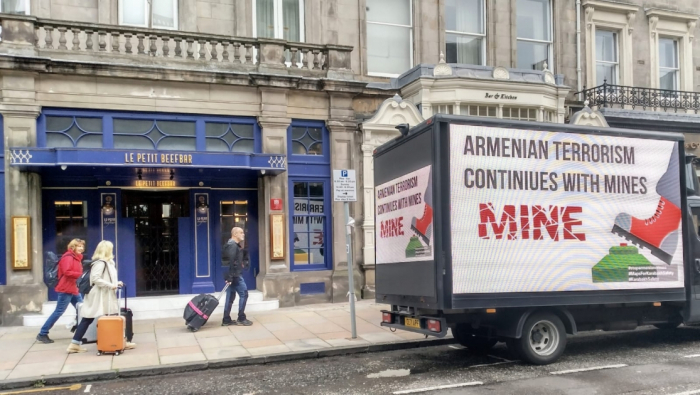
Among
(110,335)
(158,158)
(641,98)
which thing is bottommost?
(110,335)

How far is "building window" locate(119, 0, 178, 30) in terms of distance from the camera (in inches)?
586

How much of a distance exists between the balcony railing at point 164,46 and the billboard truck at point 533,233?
619 centimetres

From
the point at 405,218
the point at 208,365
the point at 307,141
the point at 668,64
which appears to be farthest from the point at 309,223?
the point at 668,64

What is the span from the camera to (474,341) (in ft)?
32.3

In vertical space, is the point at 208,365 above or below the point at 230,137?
below

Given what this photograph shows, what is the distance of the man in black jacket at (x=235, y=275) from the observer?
12084 mm

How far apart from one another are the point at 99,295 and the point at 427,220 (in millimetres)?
5302

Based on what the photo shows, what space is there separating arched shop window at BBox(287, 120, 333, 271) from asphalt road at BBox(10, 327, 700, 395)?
18.5 ft

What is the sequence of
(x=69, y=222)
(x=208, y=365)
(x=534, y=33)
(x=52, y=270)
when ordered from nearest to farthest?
(x=208, y=365), (x=52, y=270), (x=69, y=222), (x=534, y=33)

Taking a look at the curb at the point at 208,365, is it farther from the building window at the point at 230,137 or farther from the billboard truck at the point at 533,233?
the building window at the point at 230,137

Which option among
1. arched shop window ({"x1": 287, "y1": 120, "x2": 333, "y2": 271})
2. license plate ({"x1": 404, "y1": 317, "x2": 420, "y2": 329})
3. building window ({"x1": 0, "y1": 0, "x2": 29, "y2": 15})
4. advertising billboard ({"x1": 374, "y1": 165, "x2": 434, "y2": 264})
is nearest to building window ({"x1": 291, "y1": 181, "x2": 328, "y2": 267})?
arched shop window ({"x1": 287, "y1": 120, "x2": 333, "y2": 271})

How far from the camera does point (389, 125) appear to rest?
15.9m

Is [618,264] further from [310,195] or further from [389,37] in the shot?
[389,37]

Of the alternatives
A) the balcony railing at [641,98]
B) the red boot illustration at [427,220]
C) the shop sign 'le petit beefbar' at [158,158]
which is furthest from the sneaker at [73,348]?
the balcony railing at [641,98]
